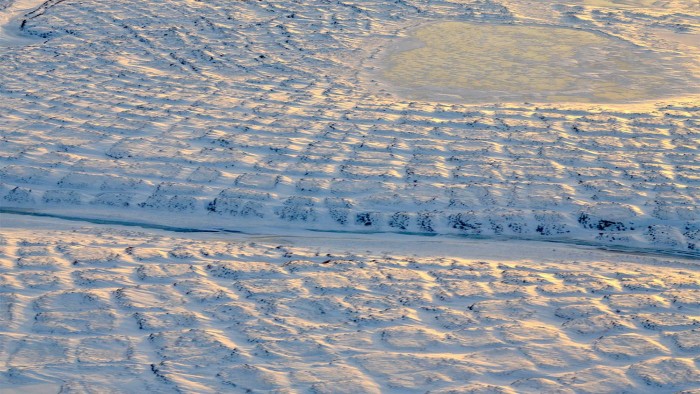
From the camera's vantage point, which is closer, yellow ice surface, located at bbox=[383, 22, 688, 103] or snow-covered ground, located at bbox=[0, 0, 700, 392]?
snow-covered ground, located at bbox=[0, 0, 700, 392]

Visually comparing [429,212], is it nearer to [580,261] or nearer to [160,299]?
[580,261]

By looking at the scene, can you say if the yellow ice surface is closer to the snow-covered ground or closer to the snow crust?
the snow-covered ground

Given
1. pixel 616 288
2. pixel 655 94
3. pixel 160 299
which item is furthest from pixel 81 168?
pixel 655 94

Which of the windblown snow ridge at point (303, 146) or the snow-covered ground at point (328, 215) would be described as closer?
the snow-covered ground at point (328, 215)

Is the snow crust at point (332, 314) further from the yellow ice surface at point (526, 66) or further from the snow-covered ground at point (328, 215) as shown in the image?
the yellow ice surface at point (526, 66)

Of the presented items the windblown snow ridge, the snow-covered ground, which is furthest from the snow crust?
the windblown snow ridge

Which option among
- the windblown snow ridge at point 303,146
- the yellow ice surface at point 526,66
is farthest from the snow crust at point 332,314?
the yellow ice surface at point 526,66
